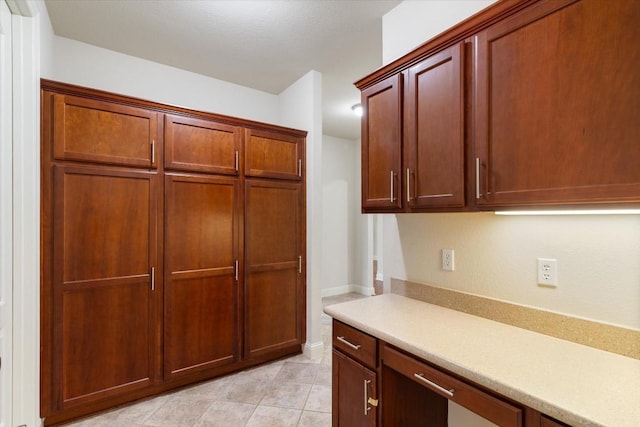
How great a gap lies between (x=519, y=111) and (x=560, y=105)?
0.13m

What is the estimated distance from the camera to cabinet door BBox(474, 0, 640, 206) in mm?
908

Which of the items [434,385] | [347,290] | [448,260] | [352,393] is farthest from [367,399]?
[347,290]

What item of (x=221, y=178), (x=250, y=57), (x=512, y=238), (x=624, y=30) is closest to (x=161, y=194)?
(x=221, y=178)

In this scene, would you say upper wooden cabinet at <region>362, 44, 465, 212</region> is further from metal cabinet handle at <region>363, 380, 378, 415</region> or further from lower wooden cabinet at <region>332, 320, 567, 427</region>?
metal cabinet handle at <region>363, 380, 378, 415</region>

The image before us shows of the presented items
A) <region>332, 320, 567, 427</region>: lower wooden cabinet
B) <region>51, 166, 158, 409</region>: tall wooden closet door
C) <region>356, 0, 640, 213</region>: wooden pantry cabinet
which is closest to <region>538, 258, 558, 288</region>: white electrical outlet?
<region>356, 0, 640, 213</region>: wooden pantry cabinet

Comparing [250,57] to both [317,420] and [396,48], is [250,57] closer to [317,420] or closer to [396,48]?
[396,48]

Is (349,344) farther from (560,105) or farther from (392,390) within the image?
(560,105)

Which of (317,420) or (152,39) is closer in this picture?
(317,420)

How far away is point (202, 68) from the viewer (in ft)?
9.40

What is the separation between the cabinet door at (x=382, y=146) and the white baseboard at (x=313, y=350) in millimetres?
1743

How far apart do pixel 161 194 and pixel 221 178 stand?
0.46m

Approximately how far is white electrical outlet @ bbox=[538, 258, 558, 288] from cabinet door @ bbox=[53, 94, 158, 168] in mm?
2403

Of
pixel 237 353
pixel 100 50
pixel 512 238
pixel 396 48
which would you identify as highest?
pixel 100 50

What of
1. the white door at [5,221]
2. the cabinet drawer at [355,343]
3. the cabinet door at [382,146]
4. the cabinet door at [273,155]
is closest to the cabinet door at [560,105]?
the cabinet door at [382,146]
